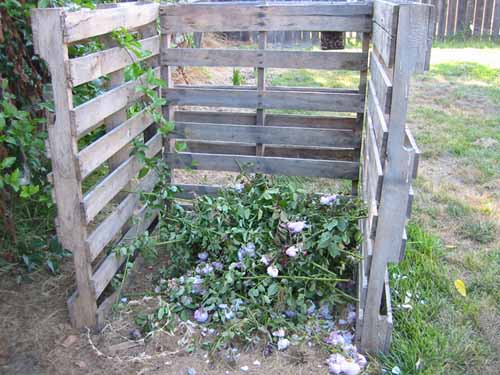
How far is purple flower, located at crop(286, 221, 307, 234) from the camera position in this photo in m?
3.13

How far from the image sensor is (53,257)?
132 inches

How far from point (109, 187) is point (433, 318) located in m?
1.91

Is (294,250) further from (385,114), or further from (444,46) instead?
(444,46)

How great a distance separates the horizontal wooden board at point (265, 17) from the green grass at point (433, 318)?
1.56 m

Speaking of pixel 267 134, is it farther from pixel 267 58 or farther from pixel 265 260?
pixel 265 260

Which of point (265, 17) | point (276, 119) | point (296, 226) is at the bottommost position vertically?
point (296, 226)

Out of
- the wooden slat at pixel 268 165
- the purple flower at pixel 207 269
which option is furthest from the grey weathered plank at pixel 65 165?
the wooden slat at pixel 268 165

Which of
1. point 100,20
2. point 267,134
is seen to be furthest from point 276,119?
point 100,20

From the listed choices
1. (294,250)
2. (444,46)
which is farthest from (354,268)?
(444,46)

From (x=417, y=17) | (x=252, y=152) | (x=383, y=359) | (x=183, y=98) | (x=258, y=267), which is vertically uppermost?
(x=417, y=17)

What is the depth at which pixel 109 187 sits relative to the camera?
3.02 meters

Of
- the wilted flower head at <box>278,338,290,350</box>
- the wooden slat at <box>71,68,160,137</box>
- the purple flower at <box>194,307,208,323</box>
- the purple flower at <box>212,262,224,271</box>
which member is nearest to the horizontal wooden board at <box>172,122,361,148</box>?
the wooden slat at <box>71,68,160,137</box>

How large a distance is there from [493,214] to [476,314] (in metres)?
1.46

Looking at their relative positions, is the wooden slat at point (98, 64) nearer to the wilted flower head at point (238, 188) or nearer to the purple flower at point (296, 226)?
the wilted flower head at point (238, 188)
